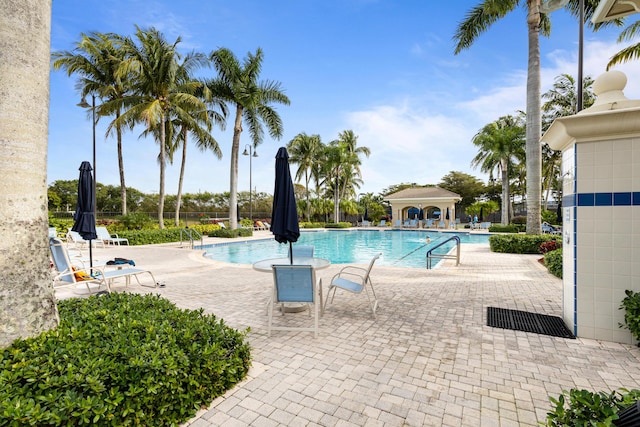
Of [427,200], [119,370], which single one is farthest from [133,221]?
[427,200]

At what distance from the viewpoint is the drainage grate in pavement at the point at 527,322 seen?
383cm

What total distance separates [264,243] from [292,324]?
1414cm

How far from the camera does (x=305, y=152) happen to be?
96.7 ft

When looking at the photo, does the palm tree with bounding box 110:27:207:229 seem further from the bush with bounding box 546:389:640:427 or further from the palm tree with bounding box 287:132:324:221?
the bush with bounding box 546:389:640:427

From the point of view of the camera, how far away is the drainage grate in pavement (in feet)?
12.6

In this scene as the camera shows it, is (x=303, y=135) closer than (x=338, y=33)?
No

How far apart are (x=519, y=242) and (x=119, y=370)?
12454 millimetres

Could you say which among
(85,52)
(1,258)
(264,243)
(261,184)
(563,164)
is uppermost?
(85,52)

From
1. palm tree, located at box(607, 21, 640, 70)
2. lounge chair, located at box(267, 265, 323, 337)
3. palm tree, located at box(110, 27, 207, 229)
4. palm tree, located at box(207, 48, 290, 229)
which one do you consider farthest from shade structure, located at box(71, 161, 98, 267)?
palm tree, located at box(607, 21, 640, 70)

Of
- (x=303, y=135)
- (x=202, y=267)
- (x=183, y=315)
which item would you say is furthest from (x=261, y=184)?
(x=183, y=315)

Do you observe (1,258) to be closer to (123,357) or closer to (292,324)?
(123,357)

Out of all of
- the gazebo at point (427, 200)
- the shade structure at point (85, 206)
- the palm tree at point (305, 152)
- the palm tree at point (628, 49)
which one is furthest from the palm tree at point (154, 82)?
the gazebo at point (427, 200)

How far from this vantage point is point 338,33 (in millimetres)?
12391

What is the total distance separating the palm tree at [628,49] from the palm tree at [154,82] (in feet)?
58.5
